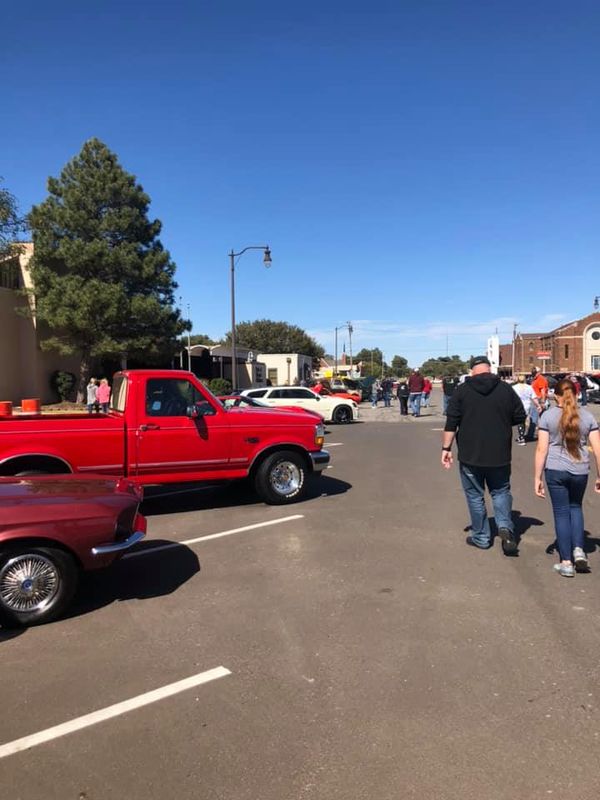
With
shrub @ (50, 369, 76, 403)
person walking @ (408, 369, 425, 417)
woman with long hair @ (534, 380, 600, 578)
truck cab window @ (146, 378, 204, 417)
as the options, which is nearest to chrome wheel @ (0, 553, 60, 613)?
truck cab window @ (146, 378, 204, 417)

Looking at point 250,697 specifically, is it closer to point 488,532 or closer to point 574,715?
point 574,715

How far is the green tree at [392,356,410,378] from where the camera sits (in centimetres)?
17860

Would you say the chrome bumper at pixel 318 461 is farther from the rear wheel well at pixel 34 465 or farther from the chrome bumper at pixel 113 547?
the chrome bumper at pixel 113 547

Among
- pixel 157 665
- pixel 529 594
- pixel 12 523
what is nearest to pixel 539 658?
pixel 529 594

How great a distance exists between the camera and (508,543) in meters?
5.78

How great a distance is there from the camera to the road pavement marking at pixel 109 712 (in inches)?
116

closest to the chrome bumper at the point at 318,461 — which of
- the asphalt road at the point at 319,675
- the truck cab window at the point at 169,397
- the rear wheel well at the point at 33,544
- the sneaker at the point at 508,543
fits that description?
the truck cab window at the point at 169,397

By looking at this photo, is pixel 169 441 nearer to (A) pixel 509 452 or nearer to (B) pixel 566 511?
(A) pixel 509 452

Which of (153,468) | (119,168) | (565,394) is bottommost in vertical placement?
(153,468)

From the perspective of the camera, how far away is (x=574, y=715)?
10.2ft

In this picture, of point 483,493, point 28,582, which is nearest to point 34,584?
point 28,582

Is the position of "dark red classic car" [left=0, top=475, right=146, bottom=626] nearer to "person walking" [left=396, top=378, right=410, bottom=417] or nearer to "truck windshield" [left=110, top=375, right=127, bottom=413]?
"truck windshield" [left=110, top=375, right=127, bottom=413]

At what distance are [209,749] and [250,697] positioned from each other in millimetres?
491

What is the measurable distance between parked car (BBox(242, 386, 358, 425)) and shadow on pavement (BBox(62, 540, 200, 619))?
14948 millimetres
